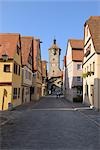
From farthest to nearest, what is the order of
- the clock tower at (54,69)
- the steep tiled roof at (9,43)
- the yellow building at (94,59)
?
the clock tower at (54,69), the steep tiled roof at (9,43), the yellow building at (94,59)

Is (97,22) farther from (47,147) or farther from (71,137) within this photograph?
(47,147)

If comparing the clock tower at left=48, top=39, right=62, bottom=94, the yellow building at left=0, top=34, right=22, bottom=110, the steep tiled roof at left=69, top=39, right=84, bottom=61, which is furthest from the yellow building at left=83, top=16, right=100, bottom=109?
the clock tower at left=48, top=39, right=62, bottom=94

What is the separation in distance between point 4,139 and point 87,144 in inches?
127

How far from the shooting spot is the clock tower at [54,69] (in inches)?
4638

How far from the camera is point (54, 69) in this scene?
118750mm

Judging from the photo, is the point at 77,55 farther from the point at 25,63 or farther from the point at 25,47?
the point at 25,63

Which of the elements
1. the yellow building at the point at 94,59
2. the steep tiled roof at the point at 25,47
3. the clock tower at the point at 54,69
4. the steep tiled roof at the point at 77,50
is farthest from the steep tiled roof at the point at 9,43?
the clock tower at the point at 54,69

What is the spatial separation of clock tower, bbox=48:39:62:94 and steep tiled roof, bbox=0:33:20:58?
80644mm

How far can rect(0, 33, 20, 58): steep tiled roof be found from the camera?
107 ft

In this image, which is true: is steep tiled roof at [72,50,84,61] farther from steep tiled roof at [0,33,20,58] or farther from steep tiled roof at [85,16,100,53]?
steep tiled roof at [0,33,20,58]

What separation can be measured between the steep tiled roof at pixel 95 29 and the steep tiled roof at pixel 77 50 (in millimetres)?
16671

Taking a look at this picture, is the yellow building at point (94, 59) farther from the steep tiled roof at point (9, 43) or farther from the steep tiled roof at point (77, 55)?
the steep tiled roof at point (77, 55)

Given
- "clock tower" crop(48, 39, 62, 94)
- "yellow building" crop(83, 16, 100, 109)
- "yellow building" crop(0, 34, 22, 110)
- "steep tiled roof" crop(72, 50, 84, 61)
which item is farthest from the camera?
"clock tower" crop(48, 39, 62, 94)

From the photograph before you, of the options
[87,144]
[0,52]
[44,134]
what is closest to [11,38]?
[0,52]
